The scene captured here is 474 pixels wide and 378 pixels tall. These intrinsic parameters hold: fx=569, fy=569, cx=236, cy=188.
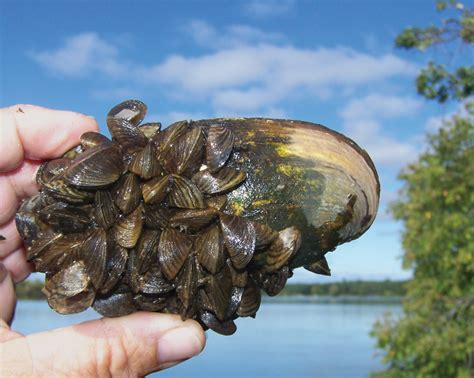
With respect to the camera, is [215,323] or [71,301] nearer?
[71,301]

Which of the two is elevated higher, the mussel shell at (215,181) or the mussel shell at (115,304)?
the mussel shell at (215,181)

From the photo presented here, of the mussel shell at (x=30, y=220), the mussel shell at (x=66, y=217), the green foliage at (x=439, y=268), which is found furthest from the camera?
the green foliage at (x=439, y=268)

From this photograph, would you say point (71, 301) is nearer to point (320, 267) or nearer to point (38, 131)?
point (38, 131)

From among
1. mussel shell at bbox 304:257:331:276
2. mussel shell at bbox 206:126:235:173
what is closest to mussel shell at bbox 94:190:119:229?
mussel shell at bbox 206:126:235:173

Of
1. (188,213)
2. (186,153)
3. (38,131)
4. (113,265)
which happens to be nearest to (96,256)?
(113,265)

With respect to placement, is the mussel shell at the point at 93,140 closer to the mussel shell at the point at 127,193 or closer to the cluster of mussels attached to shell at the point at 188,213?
the cluster of mussels attached to shell at the point at 188,213

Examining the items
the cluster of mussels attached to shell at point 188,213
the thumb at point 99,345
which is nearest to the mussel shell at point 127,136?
the cluster of mussels attached to shell at point 188,213
